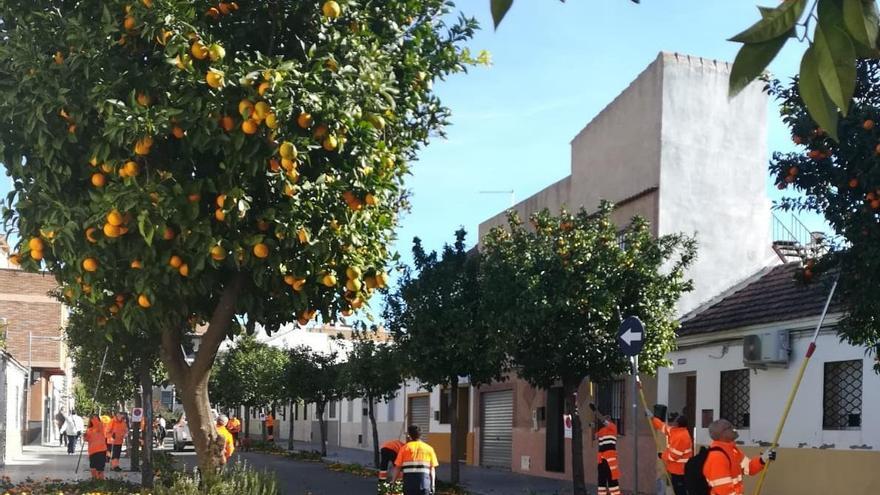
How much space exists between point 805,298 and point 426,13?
10532 millimetres

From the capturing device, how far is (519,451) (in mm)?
26734

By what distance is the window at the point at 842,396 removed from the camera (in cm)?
1525

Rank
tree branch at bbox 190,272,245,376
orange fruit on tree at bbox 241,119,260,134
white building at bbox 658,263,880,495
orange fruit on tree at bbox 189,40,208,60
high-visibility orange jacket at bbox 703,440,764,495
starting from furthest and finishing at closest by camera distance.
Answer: white building at bbox 658,263,880,495 < high-visibility orange jacket at bbox 703,440,764,495 < tree branch at bbox 190,272,245,376 < orange fruit on tree at bbox 189,40,208,60 < orange fruit on tree at bbox 241,119,260,134

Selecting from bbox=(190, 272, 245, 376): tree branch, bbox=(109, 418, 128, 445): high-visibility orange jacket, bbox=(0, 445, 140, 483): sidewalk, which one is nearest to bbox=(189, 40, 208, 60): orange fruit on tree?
bbox=(190, 272, 245, 376): tree branch

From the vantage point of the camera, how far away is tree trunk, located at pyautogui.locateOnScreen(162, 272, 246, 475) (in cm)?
882

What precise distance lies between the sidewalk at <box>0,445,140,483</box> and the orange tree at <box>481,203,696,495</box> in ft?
30.1

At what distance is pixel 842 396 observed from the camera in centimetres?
1566

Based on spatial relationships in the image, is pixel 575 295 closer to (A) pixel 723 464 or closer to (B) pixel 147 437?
(A) pixel 723 464

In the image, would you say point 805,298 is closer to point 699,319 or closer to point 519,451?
point 699,319

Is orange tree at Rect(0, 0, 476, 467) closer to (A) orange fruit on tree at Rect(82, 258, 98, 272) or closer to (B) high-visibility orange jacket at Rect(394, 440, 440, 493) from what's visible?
(A) orange fruit on tree at Rect(82, 258, 98, 272)

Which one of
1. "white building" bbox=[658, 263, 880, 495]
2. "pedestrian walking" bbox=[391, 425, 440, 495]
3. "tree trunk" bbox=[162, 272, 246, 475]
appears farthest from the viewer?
"white building" bbox=[658, 263, 880, 495]

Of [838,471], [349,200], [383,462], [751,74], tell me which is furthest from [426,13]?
[838,471]

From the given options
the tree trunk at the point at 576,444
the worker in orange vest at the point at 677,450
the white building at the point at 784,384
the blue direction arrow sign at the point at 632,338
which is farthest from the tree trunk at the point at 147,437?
the white building at the point at 784,384

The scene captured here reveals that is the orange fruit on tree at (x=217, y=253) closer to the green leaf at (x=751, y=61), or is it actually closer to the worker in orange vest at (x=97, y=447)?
the green leaf at (x=751, y=61)
